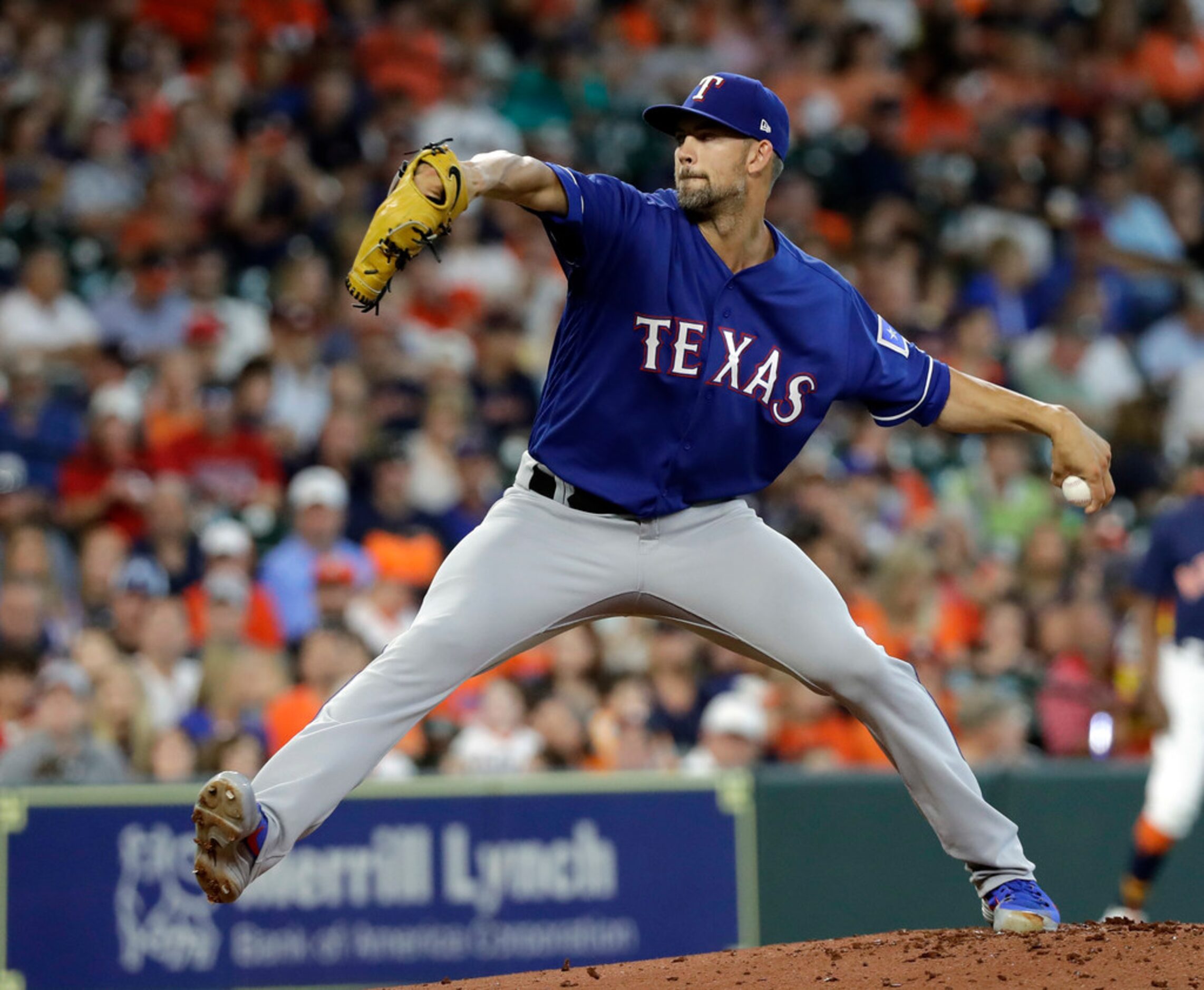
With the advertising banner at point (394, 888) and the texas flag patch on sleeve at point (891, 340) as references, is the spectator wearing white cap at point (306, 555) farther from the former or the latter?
the texas flag patch on sleeve at point (891, 340)

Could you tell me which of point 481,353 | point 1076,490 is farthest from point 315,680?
point 1076,490

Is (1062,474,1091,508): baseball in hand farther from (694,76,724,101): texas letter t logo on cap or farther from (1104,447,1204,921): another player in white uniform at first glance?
(1104,447,1204,921): another player in white uniform

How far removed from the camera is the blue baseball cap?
400 cm

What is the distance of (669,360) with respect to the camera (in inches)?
157

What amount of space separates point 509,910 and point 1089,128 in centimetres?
873

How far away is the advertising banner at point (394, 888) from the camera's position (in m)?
6.67

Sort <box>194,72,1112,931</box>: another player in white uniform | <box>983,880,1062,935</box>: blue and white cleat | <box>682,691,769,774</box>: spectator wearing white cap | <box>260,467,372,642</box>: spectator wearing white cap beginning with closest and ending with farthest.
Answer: <box>194,72,1112,931</box>: another player in white uniform → <box>983,880,1062,935</box>: blue and white cleat → <box>682,691,769,774</box>: spectator wearing white cap → <box>260,467,372,642</box>: spectator wearing white cap

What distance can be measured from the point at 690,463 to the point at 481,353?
233 inches

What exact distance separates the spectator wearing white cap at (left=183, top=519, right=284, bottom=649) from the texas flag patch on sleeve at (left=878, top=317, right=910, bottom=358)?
13.4ft

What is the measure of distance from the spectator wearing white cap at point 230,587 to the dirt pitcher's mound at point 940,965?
12.2ft

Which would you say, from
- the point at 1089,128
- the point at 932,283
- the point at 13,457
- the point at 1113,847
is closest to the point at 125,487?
the point at 13,457

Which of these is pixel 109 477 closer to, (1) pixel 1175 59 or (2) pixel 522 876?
(2) pixel 522 876

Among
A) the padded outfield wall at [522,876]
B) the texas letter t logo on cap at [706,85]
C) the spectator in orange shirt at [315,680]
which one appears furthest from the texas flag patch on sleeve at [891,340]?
A: the spectator in orange shirt at [315,680]

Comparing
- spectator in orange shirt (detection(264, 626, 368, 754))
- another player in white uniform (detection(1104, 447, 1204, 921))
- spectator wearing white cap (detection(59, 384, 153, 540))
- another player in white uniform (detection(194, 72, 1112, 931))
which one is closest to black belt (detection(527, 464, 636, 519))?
another player in white uniform (detection(194, 72, 1112, 931))
